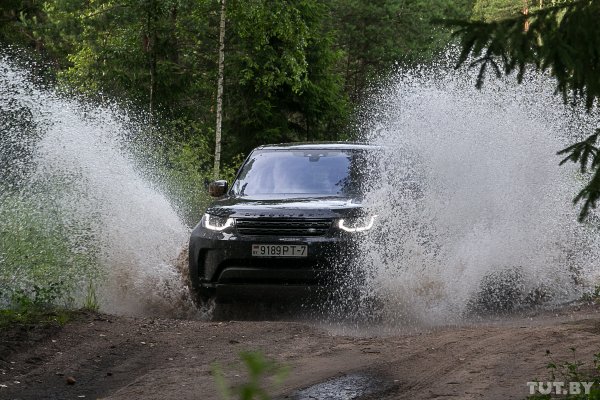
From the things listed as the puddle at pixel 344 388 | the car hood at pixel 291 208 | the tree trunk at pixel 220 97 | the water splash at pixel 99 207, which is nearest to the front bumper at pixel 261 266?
the car hood at pixel 291 208

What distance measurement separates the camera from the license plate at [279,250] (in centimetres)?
1005

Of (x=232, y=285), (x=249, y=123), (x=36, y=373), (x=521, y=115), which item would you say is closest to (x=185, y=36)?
(x=249, y=123)

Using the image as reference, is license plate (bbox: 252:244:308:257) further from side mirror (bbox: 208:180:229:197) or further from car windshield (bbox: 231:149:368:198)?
side mirror (bbox: 208:180:229:197)

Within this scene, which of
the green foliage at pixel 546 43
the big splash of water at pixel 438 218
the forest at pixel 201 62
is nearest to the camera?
the green foliage at pixel 546 43

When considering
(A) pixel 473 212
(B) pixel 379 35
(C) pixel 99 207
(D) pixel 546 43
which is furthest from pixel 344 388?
(B) pixel 379 35

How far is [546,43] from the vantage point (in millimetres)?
5324

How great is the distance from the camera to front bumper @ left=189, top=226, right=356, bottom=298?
32.8ft

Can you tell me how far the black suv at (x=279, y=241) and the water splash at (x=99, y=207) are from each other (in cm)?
112

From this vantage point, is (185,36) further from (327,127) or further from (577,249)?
(577,249)

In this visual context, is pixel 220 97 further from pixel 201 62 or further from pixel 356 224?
pixel 356 224

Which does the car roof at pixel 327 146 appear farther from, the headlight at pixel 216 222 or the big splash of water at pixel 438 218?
the headlight at pixel 216 222

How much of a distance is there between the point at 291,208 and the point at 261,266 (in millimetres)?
695

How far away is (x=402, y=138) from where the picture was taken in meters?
12.3

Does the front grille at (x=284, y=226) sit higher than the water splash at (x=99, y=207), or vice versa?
the front grille at (x=284, y=226)
